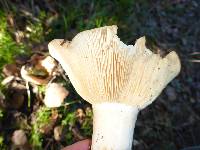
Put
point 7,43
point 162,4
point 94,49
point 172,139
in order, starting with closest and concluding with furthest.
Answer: point 94,49
point 7,43
point 172,139
point 162,4

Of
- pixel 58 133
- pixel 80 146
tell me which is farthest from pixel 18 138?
pixel 80 146

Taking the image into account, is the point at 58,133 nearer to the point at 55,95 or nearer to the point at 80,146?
the point at 55,95

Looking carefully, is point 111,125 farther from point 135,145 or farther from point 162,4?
point 162,4

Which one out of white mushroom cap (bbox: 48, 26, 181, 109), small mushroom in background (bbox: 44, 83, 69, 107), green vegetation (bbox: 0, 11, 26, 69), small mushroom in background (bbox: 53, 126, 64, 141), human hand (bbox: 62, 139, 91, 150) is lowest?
human hand (bbox: 62, 139, 91, 150)

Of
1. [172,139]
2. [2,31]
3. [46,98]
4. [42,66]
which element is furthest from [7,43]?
[172,139]

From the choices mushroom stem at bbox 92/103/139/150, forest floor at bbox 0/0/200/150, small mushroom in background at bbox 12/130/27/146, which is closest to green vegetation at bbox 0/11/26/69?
forest floor at bbox 0/0/200/150

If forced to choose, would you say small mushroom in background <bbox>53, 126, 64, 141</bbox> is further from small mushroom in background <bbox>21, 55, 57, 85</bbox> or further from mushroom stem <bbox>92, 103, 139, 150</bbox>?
mushroom stem <bbox>92, 103, 139, 150</bbox>
